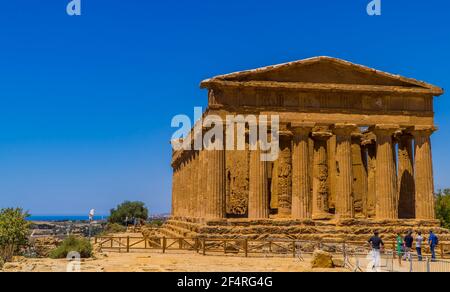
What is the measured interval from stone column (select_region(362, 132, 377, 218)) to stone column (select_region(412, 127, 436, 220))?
13.2ft

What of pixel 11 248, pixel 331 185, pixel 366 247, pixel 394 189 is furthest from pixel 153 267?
pixel 331 185

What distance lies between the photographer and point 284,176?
32.4m

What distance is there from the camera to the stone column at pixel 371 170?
34.6 m

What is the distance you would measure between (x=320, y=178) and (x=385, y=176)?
402 centimetres

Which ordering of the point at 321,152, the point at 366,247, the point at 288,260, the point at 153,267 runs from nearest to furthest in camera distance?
1. the point at 153,267
2. the point at 288,260
3. the point at 366,247
4. the point at 321,152

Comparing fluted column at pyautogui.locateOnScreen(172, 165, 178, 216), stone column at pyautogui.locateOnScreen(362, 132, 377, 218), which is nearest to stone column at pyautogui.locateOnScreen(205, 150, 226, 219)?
stone column at pyautogui.locateOnScreen(362, 132, 377, 218)

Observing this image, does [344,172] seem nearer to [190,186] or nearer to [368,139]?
[368,139]

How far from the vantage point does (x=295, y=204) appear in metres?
29.3

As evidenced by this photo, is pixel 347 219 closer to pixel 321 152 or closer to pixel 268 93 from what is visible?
pixel 321 152

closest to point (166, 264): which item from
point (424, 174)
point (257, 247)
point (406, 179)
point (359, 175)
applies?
point (257, 247)

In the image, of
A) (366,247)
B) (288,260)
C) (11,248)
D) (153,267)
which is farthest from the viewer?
(11,248)

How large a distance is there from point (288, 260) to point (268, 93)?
397 inches

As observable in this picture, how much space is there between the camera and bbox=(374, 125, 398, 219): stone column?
29.9 metres

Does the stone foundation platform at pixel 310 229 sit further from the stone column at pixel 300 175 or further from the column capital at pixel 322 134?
the column capital at pixel 322 134
